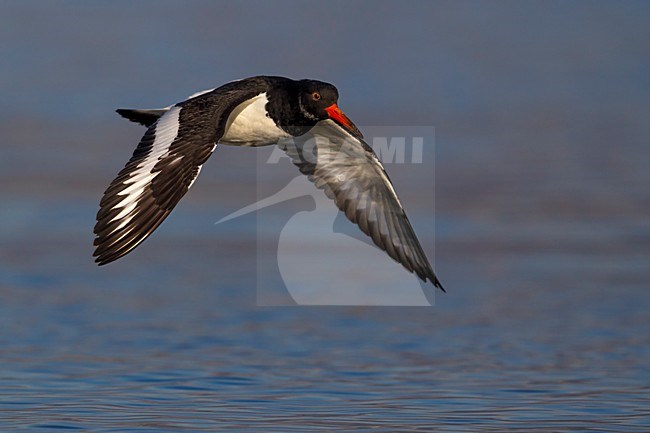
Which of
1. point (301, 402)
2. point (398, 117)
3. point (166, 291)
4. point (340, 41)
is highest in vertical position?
point (340, 41)

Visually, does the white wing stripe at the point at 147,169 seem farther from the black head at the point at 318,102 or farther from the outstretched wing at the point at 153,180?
the black head at the point at 318,102

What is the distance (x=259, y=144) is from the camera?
961cm

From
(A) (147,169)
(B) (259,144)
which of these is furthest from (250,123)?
(A) (147,169)

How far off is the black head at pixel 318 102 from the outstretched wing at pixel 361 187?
0.98ft

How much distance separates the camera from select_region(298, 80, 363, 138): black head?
9.33 meters

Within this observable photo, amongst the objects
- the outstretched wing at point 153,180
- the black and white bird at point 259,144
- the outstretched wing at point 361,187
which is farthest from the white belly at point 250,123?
the outstretched wing at point 153,180

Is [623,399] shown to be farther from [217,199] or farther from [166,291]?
[217,199]

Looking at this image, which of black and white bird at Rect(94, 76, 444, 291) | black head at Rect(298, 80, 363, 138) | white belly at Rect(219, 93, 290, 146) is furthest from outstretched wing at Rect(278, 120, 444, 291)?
white belly at Rect(219, 93, 290, 146)

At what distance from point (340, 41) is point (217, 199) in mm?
5867

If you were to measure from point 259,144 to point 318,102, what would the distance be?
571mm

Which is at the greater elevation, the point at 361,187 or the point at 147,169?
the point at 361,187

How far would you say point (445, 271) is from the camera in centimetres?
1247

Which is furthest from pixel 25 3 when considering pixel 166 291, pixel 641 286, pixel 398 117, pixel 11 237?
pixel 641 286

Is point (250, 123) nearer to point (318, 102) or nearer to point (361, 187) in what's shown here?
point (318, 102)
